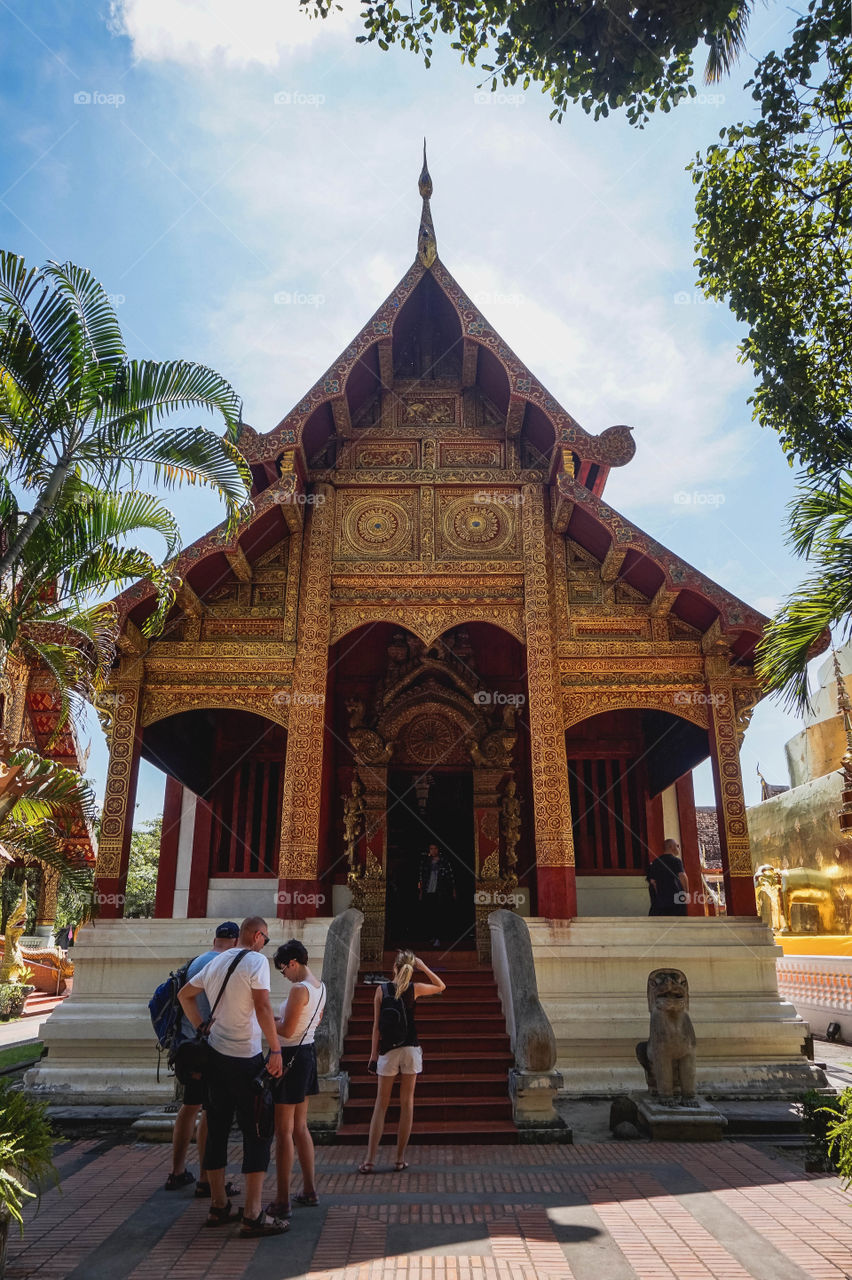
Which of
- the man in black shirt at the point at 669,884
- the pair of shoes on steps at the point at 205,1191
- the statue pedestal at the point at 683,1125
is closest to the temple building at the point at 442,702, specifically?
the man in black shirt at the point at 669,884

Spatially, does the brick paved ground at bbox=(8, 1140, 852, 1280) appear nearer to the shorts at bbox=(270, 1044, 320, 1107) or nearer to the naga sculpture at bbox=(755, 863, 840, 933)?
the shorts at bbox=(270, 1044, 320, 1107)

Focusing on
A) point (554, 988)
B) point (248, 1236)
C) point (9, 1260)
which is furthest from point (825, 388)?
point (9, 1260)

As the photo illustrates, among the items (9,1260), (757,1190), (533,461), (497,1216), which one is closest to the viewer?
(9,1260)

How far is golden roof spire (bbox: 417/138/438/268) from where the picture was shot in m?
10.9

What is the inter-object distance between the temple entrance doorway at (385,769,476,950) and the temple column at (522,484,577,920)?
8.90 ft

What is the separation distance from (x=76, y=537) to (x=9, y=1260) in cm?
472

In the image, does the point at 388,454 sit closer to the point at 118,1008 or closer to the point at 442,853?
the point at 442,853

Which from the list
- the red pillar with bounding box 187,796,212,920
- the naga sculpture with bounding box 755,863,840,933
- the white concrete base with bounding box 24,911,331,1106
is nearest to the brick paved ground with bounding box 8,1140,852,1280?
the white concrete base with bounding box 24,911,331,1106

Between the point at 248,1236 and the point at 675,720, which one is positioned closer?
the point at 248,1236

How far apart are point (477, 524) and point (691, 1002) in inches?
231

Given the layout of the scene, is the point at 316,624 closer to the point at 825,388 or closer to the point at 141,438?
the point at 141,438

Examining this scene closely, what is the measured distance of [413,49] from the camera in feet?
20.7

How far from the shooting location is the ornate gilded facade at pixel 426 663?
959 cm

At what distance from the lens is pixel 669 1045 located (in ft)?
22.6
